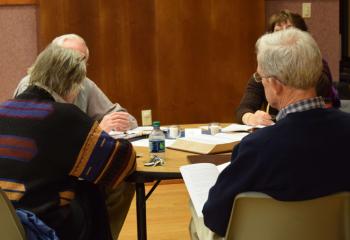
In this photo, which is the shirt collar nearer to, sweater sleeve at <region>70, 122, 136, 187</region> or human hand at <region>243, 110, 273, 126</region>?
sweater sleeve at <region>70, 122, 136, 187</region>

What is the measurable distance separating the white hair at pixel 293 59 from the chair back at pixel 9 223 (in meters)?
0.89

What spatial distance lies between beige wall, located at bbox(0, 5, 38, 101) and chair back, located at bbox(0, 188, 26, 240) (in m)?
2.91

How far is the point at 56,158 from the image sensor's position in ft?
6.75

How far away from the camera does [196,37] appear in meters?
4.50

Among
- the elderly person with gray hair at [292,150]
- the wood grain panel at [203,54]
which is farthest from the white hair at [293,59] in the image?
the wood grain panel at [203,54]

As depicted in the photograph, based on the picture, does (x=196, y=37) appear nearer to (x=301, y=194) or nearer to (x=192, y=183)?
(x=192, y=183)

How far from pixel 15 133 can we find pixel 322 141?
3.46ft

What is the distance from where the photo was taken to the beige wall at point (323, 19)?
15.7ft

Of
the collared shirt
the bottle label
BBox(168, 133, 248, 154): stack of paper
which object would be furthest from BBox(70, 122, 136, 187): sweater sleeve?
the collared shirt

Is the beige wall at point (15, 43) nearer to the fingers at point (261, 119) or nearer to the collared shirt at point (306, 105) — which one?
the fingers at point (261, 119)

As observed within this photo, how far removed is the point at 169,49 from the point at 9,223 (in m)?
2.84

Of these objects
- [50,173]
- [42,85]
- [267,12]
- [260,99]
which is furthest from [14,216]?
[267,12]

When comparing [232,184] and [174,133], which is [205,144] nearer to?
[174,133]

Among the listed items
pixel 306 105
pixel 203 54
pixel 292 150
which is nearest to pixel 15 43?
pixel 203 54
